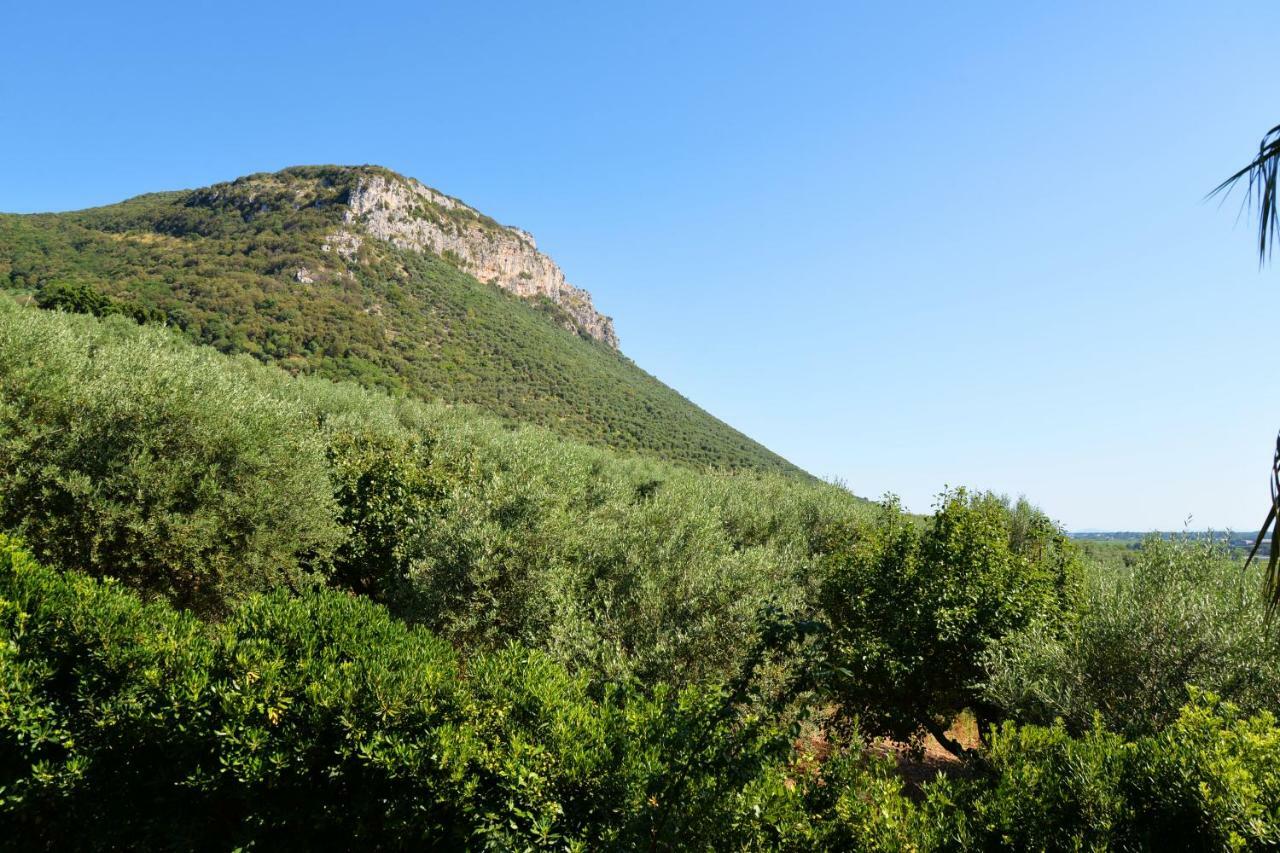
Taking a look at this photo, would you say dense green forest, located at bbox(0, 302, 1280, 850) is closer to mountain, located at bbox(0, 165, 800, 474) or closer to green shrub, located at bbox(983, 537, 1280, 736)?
green shrub, located at bbox(983, 537, 1280, 736)

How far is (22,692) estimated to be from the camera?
6.98 m

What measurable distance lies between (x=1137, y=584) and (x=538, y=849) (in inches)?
551

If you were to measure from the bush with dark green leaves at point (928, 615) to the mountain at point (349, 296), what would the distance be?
5336 cm

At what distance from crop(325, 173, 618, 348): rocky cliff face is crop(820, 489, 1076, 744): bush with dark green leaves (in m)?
105

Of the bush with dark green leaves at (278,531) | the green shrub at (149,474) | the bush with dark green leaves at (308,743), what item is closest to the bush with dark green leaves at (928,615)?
the bush with dark green leaves at (278,531)

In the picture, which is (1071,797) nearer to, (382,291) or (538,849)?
(538,849)

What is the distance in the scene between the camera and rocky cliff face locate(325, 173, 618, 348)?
11094 cm

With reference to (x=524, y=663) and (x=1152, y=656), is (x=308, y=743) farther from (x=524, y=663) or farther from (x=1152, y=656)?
(x=1152, y=656)

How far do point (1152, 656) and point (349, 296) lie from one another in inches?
3797

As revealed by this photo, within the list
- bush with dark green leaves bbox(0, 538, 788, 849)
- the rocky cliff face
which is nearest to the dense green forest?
bush with dark green leaves bbox(0, 538, 788, 849)

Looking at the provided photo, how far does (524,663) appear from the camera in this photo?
7.96 metres

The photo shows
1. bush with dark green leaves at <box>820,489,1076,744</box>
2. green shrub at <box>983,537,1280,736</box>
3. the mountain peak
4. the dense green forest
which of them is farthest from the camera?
the mountain peak

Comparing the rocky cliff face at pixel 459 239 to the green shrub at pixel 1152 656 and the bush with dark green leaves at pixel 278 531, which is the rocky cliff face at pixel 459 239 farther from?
the green shrub at pixel 1152 656

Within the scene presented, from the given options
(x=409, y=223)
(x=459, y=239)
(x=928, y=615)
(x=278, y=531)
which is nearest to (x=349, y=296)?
(x=409, y=223)
